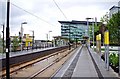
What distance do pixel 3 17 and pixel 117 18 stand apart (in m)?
16.4

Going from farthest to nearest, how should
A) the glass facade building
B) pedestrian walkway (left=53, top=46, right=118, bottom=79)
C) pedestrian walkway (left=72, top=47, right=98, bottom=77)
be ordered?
the glass facade building
pedestrian walkway (left=72, top=47, right=98, bottom=77)
pedestrian walkway (left=53, top=46, right=118, bottom=79)

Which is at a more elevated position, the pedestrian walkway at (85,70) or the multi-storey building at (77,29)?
the multi-storey building at (77,29)

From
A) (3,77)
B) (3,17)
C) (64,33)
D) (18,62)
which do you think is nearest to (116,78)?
(3,77)

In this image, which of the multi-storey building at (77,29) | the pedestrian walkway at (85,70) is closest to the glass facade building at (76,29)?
the multi-storey building at (77,29)

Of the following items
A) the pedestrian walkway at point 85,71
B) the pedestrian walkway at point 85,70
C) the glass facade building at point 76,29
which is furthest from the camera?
the glass facade building at point 76,29

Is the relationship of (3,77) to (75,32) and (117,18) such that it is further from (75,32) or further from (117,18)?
(75,32)

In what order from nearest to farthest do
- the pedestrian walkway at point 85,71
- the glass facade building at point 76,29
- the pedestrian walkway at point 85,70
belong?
the pedestrian walkway at point 85,71
the pedestrian walkway at point 85,70
the glass facade building at point 76,29

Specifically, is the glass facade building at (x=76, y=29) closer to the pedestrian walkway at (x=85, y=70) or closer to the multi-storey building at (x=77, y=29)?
the multi-storey building at (x=77, y=29)

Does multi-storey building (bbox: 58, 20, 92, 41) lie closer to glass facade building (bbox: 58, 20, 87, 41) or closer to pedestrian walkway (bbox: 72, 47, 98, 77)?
glass facade building (bbox: 58, 20, 87, 41)

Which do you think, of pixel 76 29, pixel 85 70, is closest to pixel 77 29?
pixel 76 29

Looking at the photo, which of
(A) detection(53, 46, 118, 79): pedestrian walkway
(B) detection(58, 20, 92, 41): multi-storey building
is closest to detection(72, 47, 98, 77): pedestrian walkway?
(A) detection(53, 46, 118, 79): pedestrian walkway

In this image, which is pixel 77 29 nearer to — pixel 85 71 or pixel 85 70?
pixel 85 70

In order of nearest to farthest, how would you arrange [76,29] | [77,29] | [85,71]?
[85,71] < [76,29] < [77,29]

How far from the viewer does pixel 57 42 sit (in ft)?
307
